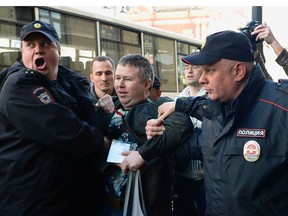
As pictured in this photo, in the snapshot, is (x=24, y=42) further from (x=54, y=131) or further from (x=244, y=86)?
(x=244, y=86)

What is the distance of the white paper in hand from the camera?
2164mm

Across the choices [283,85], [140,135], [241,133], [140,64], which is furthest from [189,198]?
[283,85]

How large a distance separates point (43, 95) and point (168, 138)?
2.42ft

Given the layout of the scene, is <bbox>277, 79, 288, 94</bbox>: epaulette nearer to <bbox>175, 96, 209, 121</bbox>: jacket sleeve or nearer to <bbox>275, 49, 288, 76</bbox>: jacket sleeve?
<bbox>175, 96, 209, 121</bbox>: jacket sleeve

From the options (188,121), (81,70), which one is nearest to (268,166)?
(188,121)

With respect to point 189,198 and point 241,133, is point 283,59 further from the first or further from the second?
point 189,198

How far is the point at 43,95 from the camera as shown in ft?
6.42

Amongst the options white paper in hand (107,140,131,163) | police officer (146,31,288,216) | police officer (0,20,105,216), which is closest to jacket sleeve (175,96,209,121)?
police officer (146,31,288,216)

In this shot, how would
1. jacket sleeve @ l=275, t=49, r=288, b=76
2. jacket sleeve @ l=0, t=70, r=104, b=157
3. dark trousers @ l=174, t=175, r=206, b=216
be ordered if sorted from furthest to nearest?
1. dark trousers @ l=174, t=175, r=206, b=216
2. jacket sleeve @ l=275, t=49, r=288, b=76
3. jacket sleeve @ l=0, t=70, r=104, b=157

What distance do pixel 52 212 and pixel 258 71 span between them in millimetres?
1337

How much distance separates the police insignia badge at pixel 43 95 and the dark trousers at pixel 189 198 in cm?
132

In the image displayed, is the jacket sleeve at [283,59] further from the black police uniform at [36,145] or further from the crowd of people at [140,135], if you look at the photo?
the black police uniform at [36,145]

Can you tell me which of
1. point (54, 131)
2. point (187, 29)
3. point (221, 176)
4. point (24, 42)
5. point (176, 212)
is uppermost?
point (187, 29)

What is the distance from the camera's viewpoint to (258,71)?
5.90 ft
